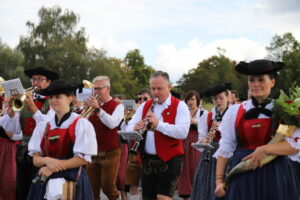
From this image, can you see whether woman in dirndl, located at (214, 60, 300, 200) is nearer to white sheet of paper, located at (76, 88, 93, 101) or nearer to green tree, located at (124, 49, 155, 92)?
white sheet of paper, located at (76, 88, 93, 101)

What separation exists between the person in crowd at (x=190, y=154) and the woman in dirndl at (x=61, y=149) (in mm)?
5063

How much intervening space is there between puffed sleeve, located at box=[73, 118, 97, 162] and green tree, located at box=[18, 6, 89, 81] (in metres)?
49.7

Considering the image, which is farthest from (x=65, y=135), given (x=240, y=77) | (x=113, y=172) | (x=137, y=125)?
(x=240, y=77)

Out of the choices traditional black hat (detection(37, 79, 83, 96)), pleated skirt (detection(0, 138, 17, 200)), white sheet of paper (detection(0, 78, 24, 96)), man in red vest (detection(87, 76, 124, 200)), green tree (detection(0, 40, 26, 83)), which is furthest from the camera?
green tree (detection(0, 40, 26, 83))

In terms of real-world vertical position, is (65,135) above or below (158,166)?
above

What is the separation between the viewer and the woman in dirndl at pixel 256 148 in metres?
4.28

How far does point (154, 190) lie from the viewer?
6715mm

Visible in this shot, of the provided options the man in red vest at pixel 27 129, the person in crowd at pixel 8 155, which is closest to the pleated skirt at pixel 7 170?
the person in crowd at pixel 8 155

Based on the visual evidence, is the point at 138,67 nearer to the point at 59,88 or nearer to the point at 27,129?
the point at 27,129

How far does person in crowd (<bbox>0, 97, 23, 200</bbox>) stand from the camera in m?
7.30

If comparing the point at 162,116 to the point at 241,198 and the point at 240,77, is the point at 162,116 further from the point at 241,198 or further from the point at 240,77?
the point at 240,77

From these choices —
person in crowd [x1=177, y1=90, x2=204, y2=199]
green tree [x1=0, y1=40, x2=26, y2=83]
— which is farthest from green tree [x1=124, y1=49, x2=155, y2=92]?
person in crowd [x1=177, y1=90, x2=204, y2=199]

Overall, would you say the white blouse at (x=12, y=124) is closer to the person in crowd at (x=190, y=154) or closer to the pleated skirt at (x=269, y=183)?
the pleated skirt at (x=269, y=183)

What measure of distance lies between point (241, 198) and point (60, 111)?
2.14 metres
